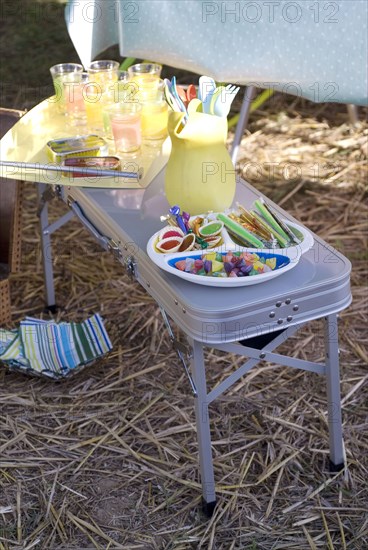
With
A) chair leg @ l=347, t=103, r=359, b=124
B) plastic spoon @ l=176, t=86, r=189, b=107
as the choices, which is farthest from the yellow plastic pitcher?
chair leg @ l=347, t=103, r=359, b=124

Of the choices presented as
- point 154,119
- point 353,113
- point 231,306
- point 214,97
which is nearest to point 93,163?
point 154,119

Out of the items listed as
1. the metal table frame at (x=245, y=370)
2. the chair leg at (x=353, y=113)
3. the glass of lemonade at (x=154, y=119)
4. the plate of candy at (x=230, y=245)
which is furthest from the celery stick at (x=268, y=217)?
the chair leg at (x=353, y=113)

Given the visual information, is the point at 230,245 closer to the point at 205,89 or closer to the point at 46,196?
the point at 205,89

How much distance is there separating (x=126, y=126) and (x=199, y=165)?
29cm

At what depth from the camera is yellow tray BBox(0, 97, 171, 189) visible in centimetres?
184

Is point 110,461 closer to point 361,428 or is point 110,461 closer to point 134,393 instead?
point 134,393

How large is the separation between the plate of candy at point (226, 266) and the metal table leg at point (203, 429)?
116 millimetres

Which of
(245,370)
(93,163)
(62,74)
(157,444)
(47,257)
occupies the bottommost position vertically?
(157,444)

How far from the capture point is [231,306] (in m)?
1.47

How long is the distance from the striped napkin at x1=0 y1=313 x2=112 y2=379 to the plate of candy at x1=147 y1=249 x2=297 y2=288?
619mm

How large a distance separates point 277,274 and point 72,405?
711 millimetres

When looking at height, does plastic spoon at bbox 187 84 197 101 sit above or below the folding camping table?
above

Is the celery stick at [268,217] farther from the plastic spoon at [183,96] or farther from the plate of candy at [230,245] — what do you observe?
the plastic spoon at [183,96]

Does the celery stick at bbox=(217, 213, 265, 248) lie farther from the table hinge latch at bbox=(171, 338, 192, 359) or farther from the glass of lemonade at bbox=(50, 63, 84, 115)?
the glass of lemonade at bbox=(50, 63, 84, 115)
